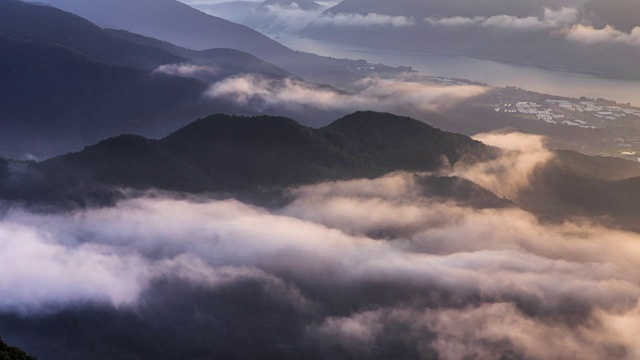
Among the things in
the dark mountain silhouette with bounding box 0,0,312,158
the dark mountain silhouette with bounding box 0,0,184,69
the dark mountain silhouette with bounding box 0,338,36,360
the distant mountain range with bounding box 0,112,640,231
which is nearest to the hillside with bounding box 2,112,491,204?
the distant mountain range with bounding box 0,112,640,231

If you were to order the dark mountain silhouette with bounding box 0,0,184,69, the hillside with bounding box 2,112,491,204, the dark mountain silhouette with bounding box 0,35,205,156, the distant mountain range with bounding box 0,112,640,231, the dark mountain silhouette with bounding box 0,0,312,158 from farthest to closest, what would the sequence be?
the dark mountain silhouette with bounding box 0,0,184,69, the dark mountain silhouette with bounding box 0,35,205,156, the dark mountain silhouette with bounding box 0,0,312,158, the distant mountain range with bounding box 0,112,640,231, the hillside with bounding box 2,112,491,204

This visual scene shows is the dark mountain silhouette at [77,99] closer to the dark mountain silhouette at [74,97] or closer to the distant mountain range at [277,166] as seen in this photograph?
the dark mountain silhouette at [74,97]

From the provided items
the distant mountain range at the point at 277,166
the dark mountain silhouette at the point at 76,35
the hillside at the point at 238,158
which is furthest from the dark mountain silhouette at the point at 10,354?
the dark mountain silhouette at the point at 76,35

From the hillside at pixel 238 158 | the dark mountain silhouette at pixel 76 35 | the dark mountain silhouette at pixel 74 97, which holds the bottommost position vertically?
the hillside at pixel 238 158

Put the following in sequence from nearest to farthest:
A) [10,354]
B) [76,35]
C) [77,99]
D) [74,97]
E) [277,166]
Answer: [10,354]
[277,166]
[77,99]
[74,97]
[76,35]

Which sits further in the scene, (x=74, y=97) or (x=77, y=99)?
(x=74, y=97)

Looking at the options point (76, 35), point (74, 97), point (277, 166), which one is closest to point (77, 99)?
point (74, 97)

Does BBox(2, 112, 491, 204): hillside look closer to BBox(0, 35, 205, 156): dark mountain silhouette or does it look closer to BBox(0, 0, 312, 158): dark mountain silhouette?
BBox(0, 0, 312, 158): dark mountain silhouette

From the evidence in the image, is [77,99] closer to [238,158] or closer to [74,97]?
[74,97]

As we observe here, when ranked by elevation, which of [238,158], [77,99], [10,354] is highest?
[77,99]

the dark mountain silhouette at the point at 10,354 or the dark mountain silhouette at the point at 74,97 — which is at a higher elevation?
the dark mountain silhouette at the point at 74,97

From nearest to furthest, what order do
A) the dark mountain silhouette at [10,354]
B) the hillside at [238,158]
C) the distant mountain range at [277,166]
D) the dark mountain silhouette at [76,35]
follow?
the dark mountain silhouette at [10,354] < the hillside at [238,158] < the distant mountain range at [277,166] < the dark mountain silhouette at [76,35]

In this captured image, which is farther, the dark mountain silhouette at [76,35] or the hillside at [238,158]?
the dark mountain silhouette at [76,35]
